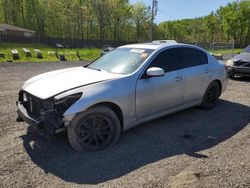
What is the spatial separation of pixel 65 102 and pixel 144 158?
142 centimetres

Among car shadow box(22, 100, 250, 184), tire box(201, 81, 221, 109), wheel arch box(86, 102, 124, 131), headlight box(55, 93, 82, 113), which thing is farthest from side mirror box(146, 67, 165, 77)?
tire box(201, 81, 221, 109)

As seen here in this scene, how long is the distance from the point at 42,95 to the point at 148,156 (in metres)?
1.83

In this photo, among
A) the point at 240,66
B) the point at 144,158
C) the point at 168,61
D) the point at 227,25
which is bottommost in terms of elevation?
the point at 144,158

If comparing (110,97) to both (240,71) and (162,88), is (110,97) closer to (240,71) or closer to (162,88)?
(162,88)

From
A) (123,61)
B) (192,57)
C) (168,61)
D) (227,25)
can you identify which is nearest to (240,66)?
(192,57)

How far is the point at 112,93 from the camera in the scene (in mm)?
3959

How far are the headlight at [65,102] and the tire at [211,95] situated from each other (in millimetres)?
3434

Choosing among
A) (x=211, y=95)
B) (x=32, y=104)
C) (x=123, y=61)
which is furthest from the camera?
(x=211, y=95)

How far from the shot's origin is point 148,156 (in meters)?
3.84

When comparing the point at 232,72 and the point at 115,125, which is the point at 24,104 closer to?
the point at 115,125

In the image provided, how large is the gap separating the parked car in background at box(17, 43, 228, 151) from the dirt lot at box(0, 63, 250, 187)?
319 millimetres

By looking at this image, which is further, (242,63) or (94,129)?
(242,63)

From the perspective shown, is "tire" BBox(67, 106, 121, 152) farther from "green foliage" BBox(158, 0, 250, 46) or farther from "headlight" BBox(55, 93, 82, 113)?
"green foliage" BBox(158, 0, 250, 46)

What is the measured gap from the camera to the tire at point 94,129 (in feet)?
12.3
